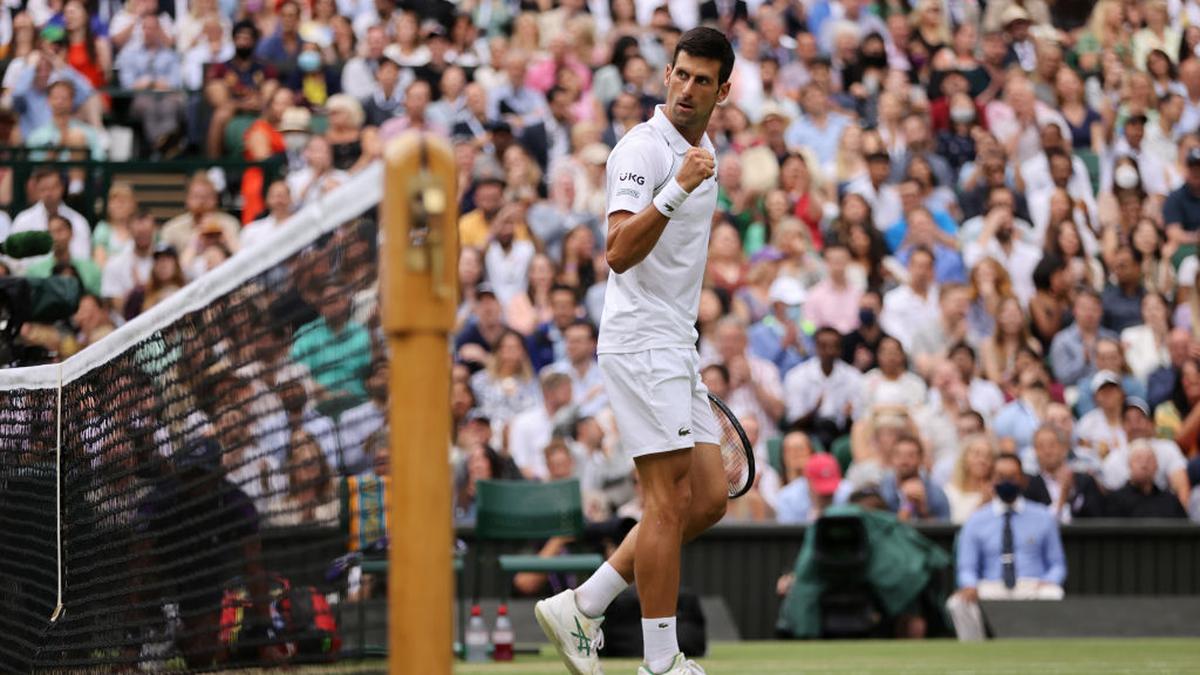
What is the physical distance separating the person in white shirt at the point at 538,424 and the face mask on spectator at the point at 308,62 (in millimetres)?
5256

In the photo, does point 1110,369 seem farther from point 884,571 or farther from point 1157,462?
point 884,571

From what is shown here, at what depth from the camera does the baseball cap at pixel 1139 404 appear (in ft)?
55.4

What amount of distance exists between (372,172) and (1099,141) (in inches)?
721

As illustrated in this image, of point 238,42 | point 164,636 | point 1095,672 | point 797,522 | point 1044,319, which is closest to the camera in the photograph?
point 164,636

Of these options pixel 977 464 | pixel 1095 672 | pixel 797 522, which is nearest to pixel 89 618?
pixel 1095 672

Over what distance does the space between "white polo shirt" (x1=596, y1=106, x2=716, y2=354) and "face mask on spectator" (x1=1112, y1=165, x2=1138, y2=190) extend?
46.4 ft

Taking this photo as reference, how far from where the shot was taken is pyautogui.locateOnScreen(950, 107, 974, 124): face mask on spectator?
2141 cm

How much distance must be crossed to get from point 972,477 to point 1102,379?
7.06 ft

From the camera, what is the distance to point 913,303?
59.4 ft

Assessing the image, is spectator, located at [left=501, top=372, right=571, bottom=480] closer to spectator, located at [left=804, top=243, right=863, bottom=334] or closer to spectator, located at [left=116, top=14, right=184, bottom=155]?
spectator, located at [left=804, top=243, right=863, bottom=334]

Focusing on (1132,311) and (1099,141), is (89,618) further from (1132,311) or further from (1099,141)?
(1099,141)

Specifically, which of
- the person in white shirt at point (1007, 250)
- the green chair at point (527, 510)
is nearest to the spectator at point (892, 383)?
the person in white shirt at point (1007, 250)

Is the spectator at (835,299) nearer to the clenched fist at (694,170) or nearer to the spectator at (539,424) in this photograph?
the spectator at (539,424)

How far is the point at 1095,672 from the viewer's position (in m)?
10.3
